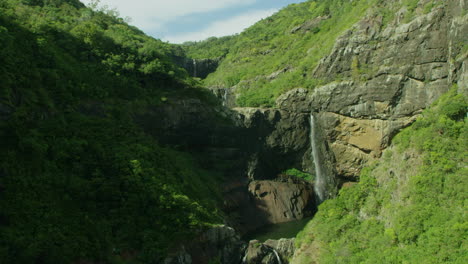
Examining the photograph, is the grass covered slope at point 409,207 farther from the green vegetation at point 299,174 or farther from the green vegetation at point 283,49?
the green vegetation at point 283,49

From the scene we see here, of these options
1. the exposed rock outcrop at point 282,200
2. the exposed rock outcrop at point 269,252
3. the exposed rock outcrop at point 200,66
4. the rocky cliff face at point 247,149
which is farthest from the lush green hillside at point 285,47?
the exposed rock outcrop at point 269,252

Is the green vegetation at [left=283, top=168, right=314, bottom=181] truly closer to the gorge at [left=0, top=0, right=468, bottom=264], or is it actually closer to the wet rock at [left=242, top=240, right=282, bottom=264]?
the gorge at [left=0, top=0, right=468, bottom=264]

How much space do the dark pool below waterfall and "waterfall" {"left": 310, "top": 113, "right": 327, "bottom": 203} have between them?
4.13 meters

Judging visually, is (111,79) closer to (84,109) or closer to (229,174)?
(84,109)

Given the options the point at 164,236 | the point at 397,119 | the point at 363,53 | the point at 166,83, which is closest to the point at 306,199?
the point at 397,119

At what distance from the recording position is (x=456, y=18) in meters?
28.2

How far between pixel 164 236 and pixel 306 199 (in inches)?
757

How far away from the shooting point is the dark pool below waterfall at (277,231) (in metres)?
29.1

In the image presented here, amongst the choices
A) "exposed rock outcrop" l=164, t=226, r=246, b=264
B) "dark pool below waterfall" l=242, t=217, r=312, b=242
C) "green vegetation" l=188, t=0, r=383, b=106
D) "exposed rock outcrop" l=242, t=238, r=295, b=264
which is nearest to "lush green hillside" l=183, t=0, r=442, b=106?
"green vegetation" l=188, t=0, r=383, b=106

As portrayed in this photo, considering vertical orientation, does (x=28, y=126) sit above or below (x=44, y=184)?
above

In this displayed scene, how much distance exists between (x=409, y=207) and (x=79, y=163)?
18.2 meters

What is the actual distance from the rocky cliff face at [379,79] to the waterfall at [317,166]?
51.2 inches

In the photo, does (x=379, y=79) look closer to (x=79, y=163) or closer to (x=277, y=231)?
(x=277, y=231)

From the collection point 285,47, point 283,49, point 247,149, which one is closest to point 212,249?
point 247,149
